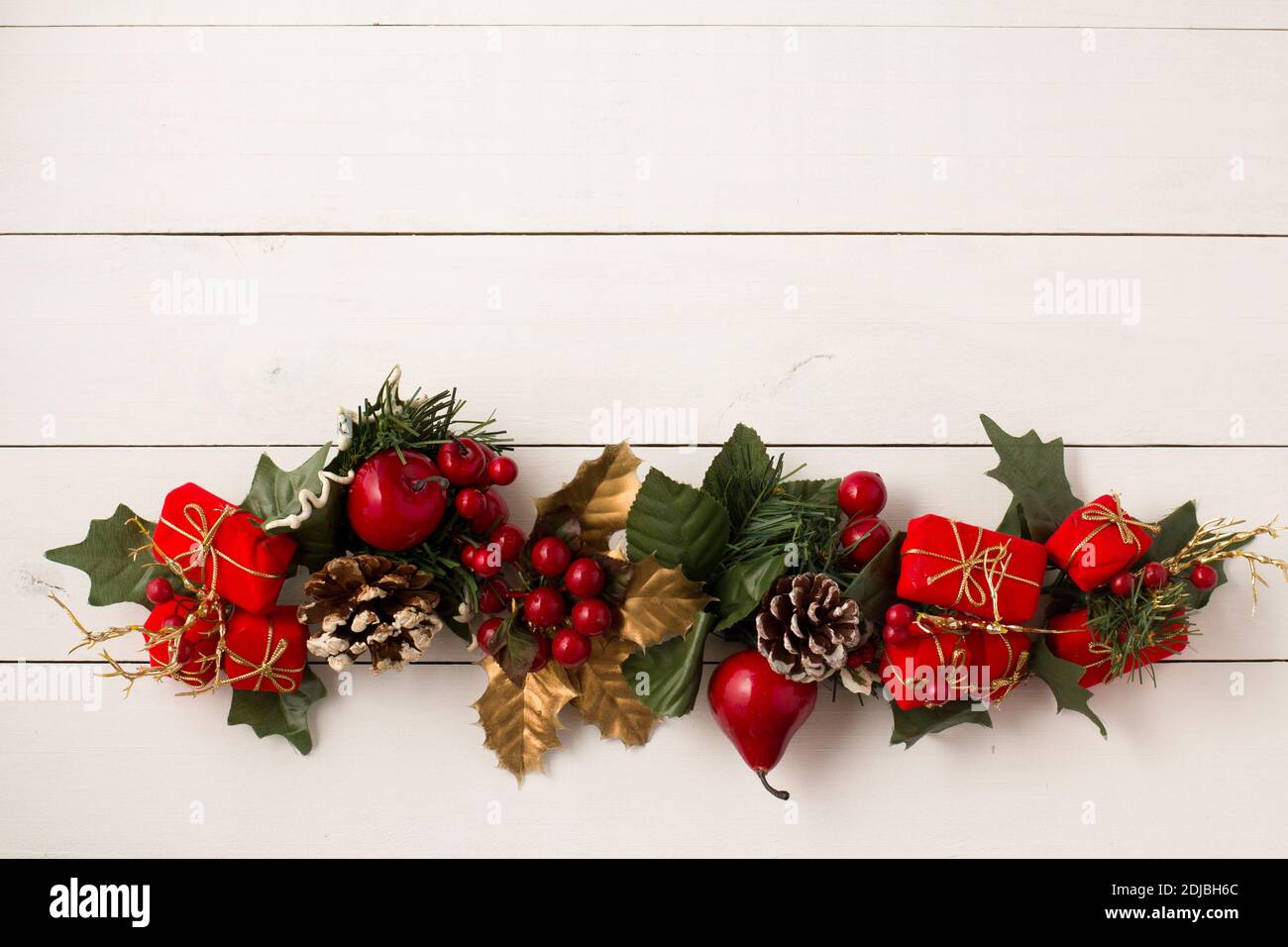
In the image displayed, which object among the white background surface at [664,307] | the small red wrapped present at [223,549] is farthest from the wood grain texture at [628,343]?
the small red wrapped present at [223,549]

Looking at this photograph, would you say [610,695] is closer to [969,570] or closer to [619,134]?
[969,570]

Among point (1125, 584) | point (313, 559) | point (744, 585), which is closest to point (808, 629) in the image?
point (744, 585)

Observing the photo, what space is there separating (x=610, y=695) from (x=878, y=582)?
26 centimetres

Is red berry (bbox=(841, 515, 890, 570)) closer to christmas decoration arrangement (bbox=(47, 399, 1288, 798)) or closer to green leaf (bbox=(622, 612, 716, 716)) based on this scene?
christmas decoration arrangement (bbox=(47, 399, 1288, 798))

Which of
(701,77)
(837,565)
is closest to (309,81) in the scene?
(701,77)

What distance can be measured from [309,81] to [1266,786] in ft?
3.83

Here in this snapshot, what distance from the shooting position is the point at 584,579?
0.79 meters

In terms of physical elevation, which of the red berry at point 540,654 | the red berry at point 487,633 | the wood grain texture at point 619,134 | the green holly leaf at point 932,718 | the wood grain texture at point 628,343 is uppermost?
the wood grain texture at point 619,134

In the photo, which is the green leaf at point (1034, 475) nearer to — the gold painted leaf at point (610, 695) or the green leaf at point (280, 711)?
the gold painted leaf at point (610, 695)

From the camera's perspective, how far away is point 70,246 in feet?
2.92

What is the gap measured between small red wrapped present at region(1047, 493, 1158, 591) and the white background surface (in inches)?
3.1

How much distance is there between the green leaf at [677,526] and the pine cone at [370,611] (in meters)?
0.19

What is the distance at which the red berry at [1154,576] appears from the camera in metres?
0.79

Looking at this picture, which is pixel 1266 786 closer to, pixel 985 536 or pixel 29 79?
pixel 985 536
